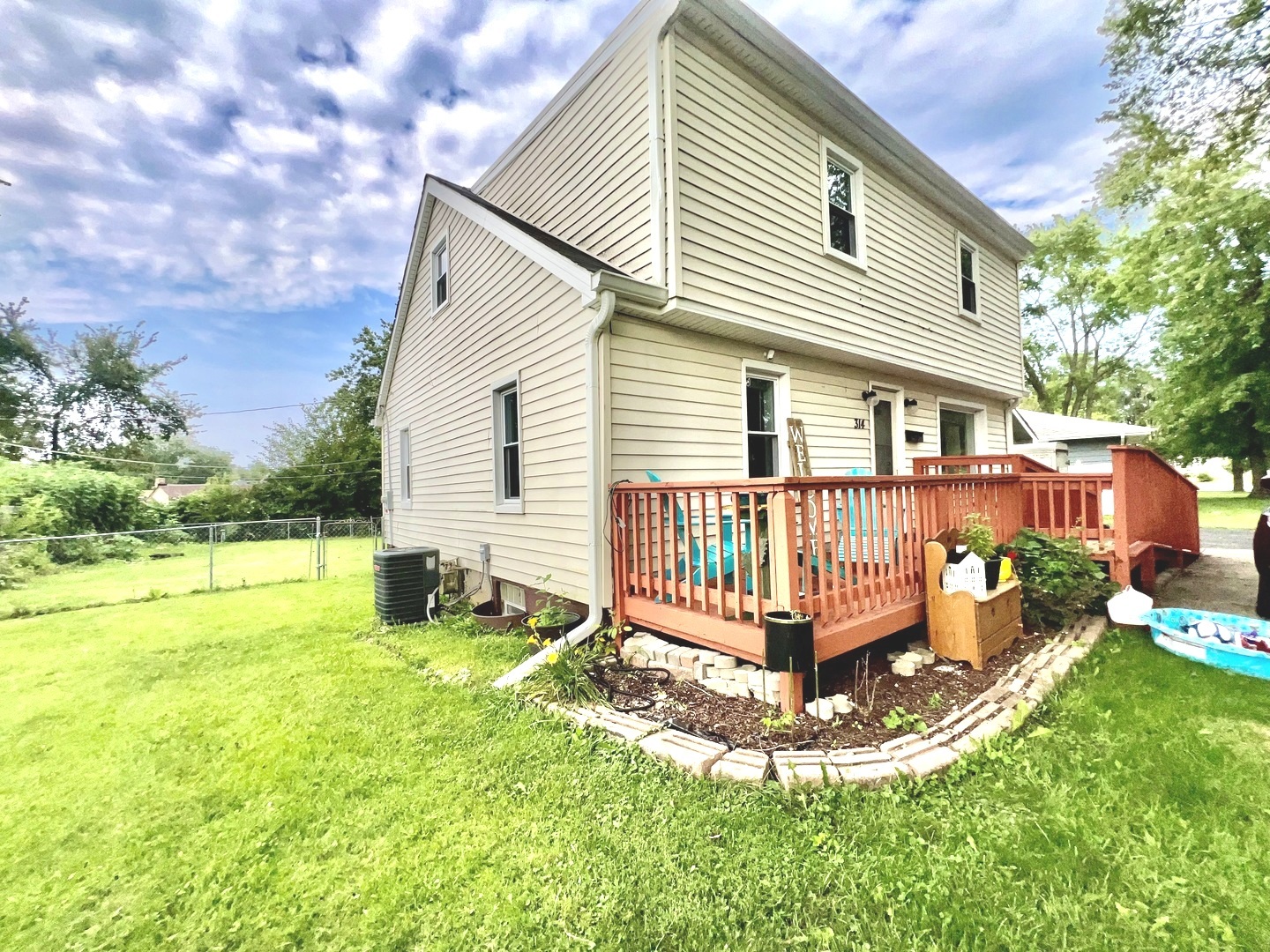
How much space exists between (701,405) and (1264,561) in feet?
15.3

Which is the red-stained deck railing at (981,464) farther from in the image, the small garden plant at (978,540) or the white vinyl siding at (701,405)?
the small garden plant at (978,540)

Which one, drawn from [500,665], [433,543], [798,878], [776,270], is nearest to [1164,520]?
[776,270]

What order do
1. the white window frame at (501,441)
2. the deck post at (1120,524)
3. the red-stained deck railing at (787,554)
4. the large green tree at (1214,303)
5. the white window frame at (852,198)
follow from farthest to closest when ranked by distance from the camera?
1. the large green tree at (1214,303)
2. the white window frame at (852,198)
3. the white window frame at (501,441)
4. the deck post at (1120,524)
5. the red-stained deck railing at (787,554)

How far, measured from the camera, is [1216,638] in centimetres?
369

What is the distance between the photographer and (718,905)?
1729 millimetres

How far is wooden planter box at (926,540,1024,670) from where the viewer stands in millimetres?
3480

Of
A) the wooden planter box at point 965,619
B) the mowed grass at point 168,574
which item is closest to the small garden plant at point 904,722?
the wooden planter box at point 965,619

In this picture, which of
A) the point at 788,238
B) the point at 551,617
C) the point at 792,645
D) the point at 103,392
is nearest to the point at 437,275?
the point at 788,238

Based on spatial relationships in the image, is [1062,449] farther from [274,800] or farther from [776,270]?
[274,800]

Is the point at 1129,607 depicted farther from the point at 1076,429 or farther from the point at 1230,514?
the point at 1076,429

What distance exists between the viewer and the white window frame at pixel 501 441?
552cm

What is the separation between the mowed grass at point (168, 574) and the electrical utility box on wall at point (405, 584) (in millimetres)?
5262

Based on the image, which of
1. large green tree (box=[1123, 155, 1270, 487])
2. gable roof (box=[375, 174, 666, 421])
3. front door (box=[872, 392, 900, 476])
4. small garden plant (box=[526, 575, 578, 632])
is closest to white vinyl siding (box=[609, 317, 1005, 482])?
gable roof (box=[375, 174, 666, 421])

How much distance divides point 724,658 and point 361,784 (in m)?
2.22
